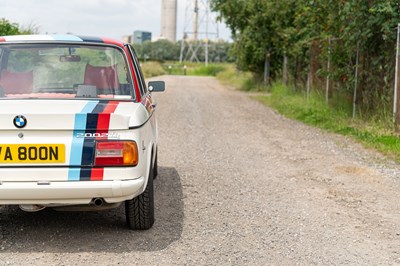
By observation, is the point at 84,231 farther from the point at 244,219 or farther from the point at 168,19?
the point at 168,19

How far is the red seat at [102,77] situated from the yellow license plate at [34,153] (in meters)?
1.35

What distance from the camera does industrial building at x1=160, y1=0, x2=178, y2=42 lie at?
107938 millimetres

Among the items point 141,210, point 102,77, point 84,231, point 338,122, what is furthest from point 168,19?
point 141,210

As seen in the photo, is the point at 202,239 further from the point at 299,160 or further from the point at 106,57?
the point at 299,160

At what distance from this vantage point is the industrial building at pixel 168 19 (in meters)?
108

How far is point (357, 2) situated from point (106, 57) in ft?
25.3

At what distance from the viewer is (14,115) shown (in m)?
4.87

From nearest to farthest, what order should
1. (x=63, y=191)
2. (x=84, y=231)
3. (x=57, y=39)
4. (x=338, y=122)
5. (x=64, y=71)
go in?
1. (x=63, y=191)
2. (x=84, y=231)
3. (x=57, y=39)
4. (x=64, y=71)
5. (x=338, y=122)

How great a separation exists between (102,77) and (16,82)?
817mm

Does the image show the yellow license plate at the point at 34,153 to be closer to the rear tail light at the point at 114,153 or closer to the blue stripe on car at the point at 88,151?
the blue stripe on car at the point at 88,151

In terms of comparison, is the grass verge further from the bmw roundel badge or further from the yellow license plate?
the bmw roundel badge

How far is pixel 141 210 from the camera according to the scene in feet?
18.2

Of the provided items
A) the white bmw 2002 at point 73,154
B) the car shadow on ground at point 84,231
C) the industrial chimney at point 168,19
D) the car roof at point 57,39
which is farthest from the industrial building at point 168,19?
the white bmw 2002 at point 73,154

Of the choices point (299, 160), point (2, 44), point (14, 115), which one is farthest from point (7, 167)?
point (299, 160)
